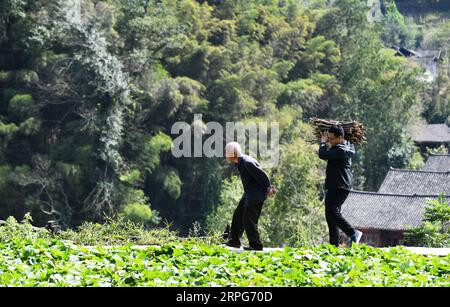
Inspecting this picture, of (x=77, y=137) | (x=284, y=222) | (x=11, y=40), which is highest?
(x=11, y=40)

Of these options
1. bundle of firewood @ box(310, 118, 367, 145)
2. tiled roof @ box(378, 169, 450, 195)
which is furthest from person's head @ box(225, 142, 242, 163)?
tiled roof @ box(378, 169, 450, 195)

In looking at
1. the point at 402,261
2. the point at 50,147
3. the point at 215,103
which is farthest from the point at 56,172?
the point at 402,261

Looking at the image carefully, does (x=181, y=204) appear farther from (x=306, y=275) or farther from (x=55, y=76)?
(x=306, y=275)

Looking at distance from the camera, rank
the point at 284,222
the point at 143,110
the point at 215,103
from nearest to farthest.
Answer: the point at 284,222 < the point at 143,110 < the point at 215,103


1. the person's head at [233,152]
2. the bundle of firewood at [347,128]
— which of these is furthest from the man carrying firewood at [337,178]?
the person's head at [233,152]

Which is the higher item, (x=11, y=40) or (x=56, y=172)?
(x=11, y=40)

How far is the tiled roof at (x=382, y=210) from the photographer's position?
4322cm

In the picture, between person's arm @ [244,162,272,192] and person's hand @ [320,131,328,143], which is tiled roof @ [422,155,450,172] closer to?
person's hand @ [320,131,328,143]

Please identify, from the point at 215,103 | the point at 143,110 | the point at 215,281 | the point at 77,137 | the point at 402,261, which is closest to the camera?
the point at 215,281

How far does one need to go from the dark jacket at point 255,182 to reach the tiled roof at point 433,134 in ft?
177

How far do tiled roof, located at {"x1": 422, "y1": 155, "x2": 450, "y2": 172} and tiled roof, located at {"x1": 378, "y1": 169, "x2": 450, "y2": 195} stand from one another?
628cm

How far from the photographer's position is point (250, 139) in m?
48.0

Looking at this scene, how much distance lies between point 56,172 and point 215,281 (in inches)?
1258

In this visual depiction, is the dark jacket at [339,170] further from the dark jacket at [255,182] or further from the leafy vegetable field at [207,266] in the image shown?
the leafy vegetable field at [207,266]
